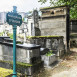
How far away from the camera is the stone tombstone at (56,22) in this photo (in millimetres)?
10781

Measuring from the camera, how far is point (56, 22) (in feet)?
36.8

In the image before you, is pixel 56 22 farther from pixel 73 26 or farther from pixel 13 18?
pixel 13 18

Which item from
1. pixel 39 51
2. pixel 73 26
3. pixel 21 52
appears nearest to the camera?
pixel 21 52

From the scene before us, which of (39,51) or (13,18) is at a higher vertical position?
(13,18)

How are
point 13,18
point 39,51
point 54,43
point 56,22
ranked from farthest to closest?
point 56,22
point 54,43
point 39,51
point 13,18

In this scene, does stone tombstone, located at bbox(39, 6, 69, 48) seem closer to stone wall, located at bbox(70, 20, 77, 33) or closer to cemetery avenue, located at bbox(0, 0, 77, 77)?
cemetery avenue, located at bbox(0, 0, 77, 77)

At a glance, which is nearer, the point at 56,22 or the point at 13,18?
the point at 13,18

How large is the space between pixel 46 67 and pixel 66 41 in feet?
15.0

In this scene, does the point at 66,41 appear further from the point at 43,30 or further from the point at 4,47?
the point at 4,47

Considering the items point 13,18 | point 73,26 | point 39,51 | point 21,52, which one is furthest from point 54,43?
point 73,26

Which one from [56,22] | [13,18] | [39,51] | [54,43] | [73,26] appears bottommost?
[39,51]

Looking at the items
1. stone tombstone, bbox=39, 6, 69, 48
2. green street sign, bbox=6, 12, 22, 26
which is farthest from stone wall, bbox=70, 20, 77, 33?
green street sign, bbox=6, 12, 22, 26

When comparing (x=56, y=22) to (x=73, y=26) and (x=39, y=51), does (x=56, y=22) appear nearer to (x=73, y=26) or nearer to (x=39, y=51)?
(x=73, y=26)

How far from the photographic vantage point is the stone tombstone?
10781mm
